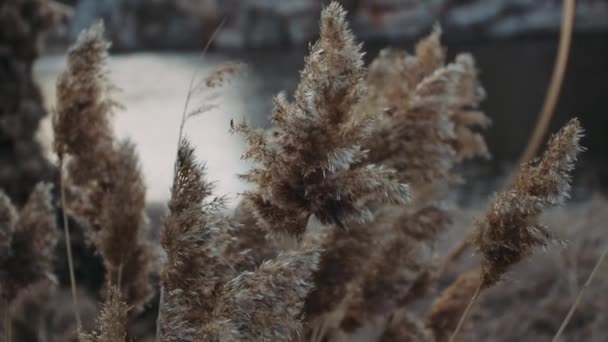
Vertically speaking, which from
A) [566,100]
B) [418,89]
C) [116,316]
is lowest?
[566,100]

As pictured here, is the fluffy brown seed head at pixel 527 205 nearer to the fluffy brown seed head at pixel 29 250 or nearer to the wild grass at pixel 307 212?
the wild grass at pixel 307 212

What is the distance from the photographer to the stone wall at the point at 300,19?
12.5m

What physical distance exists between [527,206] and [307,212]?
0.63 ft

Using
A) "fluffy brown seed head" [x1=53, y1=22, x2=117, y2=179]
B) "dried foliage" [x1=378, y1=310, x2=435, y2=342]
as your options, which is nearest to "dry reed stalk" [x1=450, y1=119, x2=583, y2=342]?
"dried foliage" [x1=378, y1=310, x2=435, y2=342]

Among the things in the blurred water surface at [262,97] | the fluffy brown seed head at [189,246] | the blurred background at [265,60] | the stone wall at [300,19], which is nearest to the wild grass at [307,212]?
the fluffy brown seed head at [189,246]

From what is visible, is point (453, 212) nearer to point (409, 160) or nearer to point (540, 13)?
point (409, 160)

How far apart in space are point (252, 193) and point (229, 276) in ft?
0.26

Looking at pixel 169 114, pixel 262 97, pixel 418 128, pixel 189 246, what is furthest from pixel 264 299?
pixel 262 97

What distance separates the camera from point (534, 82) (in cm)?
916

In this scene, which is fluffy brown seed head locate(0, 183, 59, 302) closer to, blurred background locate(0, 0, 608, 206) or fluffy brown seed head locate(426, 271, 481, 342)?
fluffy brown seed head locate(426, 271, 481, 342)

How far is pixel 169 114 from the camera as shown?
747cm

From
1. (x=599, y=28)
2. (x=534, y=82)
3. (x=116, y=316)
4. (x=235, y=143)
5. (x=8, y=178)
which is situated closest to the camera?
(x=116, y=316)

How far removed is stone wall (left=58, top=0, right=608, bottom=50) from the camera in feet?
41.1

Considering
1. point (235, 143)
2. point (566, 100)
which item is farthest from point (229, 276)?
point (566, 100)
